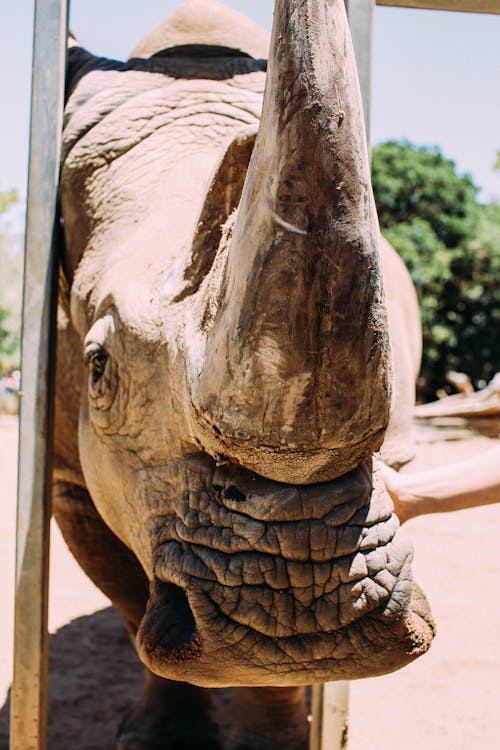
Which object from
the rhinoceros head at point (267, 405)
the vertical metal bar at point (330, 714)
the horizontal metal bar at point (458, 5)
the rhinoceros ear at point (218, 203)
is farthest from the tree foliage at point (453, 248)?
the rhinoceros ear at point (218, 203)

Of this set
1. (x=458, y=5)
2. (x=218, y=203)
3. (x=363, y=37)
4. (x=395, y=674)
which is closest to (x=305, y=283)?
(x=218, y=203)

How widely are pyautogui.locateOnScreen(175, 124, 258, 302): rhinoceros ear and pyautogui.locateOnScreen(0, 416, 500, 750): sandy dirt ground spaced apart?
2.45 m

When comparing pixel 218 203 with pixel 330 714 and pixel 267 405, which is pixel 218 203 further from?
pixel 330 714

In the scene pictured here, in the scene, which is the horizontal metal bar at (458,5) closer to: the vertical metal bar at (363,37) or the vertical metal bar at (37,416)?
the vertical metal bar at (363,37)

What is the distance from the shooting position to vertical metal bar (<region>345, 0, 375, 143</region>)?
7.80 ft

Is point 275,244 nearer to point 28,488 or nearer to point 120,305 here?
point 120,305

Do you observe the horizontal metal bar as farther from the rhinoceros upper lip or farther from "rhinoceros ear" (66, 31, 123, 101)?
the rhinoceros upper lip

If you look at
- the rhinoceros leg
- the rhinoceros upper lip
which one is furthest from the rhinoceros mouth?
the rhinoceros leg

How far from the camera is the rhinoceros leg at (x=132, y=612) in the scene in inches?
135

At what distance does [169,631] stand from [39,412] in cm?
89

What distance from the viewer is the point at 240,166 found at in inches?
75.2

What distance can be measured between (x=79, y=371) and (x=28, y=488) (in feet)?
2.44

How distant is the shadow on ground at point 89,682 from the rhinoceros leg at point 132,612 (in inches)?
11.3

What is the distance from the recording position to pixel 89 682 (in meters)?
4.47
